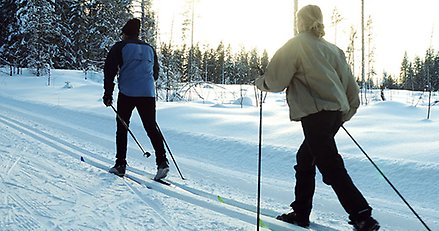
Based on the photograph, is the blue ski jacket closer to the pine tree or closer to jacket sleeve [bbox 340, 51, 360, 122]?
jacket sleeve [bbox 340, 51, 360, 122]

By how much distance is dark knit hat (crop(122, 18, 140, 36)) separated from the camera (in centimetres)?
420

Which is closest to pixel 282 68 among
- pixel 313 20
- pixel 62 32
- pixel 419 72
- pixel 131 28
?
pixel 313 20

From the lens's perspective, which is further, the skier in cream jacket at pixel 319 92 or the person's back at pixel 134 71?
the person's back at pixel 134 71

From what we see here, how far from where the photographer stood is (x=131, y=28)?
4.21 meters

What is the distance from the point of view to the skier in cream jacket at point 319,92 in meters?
2.55

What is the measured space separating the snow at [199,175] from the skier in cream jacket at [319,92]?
520mm

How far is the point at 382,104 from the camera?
10523 millimetres

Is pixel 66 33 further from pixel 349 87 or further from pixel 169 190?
pixel 349 87

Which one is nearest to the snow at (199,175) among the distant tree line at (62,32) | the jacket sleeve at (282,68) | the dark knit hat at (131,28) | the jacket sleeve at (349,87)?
the jacket sleeve at (349,87)

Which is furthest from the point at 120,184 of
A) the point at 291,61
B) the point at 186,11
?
the point at 186,11

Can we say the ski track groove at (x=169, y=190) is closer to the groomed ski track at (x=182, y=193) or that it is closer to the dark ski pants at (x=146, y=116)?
the groomed ski track at (x=182, y=193)

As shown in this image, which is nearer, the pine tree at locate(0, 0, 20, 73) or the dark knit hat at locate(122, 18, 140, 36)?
the dark knit hat at locate(122, 18, 140, 36)

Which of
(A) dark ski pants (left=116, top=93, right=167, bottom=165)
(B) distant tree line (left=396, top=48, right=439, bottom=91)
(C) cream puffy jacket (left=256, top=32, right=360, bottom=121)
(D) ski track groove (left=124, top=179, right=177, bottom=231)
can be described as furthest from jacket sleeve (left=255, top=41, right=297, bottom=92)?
(B) distant tree line (left=396, top=48, right=439, bottom=91)

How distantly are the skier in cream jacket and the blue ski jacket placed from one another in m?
1.91
